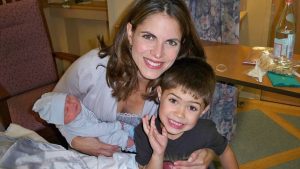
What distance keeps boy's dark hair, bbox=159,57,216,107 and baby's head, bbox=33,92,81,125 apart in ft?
1.30

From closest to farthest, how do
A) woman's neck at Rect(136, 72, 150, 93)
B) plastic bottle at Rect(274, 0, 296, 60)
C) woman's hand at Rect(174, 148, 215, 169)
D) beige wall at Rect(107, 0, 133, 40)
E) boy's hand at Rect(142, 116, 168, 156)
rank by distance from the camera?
1. boy's hand at Rect(142, 116, 168, 156)
2. woman's hand at Rect(174, 148, 215, 169)
3. woman's neck at Rect(136, 72, 150, 93)
4. plastic bottle at Rect(274, 0, 296, 60)
5. beige wall at Rect(107, 0, 133, 40)

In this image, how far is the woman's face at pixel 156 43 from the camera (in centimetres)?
124

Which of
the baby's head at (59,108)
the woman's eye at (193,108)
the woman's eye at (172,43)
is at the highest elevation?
the woman's eye at (172,43)

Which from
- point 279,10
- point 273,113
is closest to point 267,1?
point 279,10

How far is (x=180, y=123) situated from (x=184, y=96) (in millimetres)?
101

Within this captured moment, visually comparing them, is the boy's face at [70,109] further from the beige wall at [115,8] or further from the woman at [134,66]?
the beige wall at [115,8]

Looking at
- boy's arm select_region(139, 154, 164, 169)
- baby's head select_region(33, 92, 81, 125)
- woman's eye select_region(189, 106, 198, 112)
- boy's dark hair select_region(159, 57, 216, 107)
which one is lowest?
boy's arm select_region(139, 154, 164, 169)

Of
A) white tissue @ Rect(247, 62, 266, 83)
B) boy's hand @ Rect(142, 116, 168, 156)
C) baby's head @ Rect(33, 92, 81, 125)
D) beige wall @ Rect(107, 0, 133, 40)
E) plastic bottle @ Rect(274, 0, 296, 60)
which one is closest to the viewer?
boy's hand @ Rect(142, 116, 168, 156)

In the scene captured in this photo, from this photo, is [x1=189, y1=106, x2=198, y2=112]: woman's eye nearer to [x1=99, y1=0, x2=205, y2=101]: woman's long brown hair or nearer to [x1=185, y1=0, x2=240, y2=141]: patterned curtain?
[x1=99, y1=0, x2=205, y2=101]: woman's long brown hair

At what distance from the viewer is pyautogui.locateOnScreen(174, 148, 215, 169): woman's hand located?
1.27 metres

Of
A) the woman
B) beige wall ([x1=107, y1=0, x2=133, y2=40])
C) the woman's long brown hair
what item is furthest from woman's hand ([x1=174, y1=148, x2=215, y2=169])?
beige wall ([x1=107, y1=0, x2=133, y2=40])

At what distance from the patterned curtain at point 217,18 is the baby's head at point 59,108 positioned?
1308 millimetres

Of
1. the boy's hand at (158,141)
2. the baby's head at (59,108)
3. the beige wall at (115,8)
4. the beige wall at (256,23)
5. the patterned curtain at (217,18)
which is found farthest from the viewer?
the beige wall at (256,23)

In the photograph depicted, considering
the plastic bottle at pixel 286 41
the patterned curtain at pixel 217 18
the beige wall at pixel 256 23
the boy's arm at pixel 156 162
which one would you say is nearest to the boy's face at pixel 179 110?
the boy's arm at pixel 156 162
